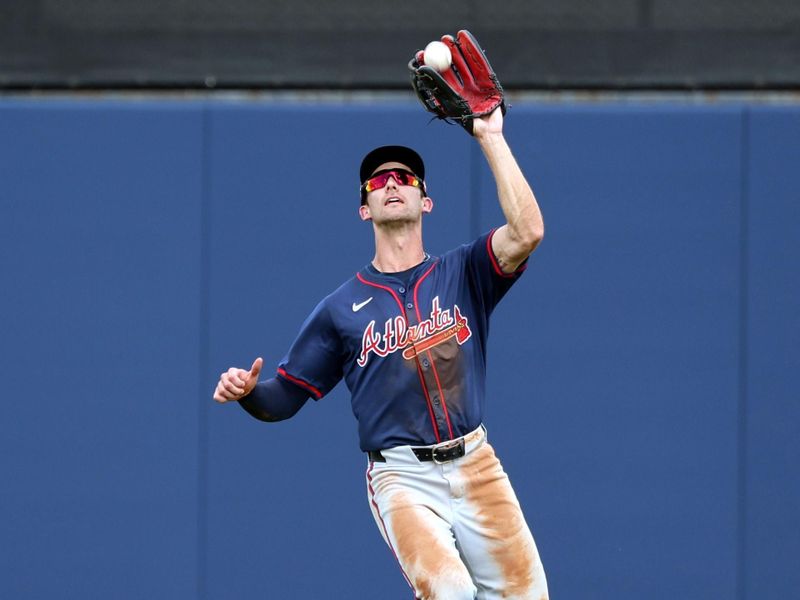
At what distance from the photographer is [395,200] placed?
13.1 feet

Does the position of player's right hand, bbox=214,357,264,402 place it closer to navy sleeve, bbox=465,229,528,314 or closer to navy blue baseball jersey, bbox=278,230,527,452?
navy blue baseball jersey, bbox=278,230,527,452

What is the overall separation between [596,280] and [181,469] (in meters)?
2.05

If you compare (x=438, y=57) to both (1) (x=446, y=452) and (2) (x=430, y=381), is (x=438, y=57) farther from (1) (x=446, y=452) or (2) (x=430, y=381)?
(1) (x=446, y=452)

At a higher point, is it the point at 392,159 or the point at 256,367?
the point at 392,159

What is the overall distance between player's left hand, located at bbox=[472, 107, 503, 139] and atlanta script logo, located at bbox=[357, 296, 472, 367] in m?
0.55

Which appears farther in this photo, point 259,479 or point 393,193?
point 259,479

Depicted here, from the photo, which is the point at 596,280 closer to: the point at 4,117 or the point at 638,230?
the point at 638,230

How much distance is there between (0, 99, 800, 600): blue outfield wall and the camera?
5477 millimetres

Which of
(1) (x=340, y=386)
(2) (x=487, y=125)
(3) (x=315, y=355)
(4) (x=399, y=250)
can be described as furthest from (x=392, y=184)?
(1) (x=340, y=386)

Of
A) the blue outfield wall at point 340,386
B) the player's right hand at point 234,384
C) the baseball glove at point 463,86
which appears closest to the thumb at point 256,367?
the player's right hand at point 234,384

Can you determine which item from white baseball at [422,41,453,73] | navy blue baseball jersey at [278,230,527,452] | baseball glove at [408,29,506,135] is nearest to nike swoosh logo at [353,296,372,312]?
navy blue baseball jersey at [278,230,527,452]

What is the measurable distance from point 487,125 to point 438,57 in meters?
0.26

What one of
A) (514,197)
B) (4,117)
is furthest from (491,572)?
(4,117)

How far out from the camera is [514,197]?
3.69 m
